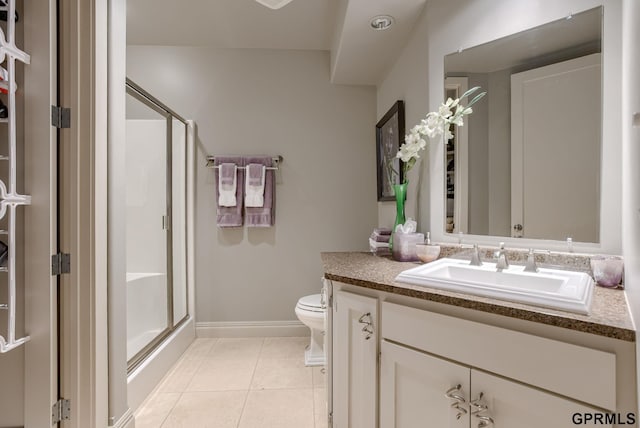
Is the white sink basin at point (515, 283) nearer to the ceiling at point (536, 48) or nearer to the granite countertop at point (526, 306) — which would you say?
the granite countertop at point (526, 306)

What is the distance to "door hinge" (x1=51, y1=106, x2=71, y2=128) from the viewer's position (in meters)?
1.17

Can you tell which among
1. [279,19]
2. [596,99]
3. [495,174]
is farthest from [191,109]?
[596,99]

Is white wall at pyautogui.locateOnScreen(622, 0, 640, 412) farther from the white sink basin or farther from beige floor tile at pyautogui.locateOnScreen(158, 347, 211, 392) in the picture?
beige floor tile at pyautogui.locateOnScreen(158, 347, 211, 392)

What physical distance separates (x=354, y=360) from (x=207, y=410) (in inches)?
41.3

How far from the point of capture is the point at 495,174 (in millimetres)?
1377

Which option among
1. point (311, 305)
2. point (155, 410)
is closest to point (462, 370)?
point (311, 305)

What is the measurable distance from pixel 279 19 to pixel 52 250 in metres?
2.08

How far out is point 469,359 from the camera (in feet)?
2.79

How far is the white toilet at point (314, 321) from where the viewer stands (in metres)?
2.06

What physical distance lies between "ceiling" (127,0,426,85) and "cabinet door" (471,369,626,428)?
1773mm

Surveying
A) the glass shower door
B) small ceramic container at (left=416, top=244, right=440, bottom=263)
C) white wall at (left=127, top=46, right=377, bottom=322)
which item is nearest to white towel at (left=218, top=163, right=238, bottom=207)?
white wall at (left=127, top=46, right=377, bottom=322)

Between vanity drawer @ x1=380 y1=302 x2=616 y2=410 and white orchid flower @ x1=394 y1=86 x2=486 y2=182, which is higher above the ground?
white orchid flower @ x1=394 y1=86 x2=486 y2=182

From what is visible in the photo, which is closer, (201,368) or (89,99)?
(89,99)

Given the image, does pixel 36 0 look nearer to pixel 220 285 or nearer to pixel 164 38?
pixel 164 38
